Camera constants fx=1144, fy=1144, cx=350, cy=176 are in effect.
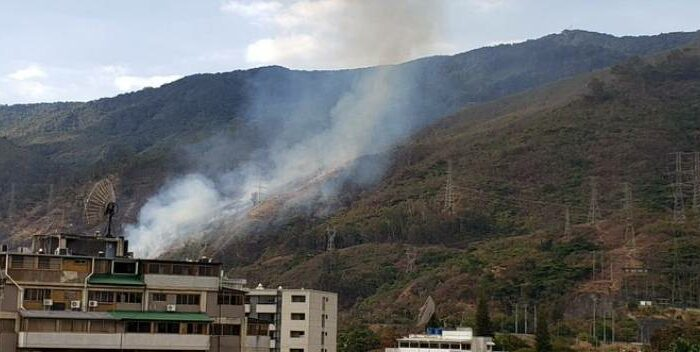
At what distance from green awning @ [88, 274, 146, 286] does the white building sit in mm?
67705

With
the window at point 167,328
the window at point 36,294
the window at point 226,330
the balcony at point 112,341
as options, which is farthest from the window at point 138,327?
the window at point 36,294

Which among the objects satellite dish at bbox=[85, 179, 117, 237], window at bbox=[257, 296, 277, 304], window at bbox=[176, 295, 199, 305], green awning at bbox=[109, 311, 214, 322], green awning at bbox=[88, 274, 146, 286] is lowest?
green awning at bbox=[109, 311, 214, 322]

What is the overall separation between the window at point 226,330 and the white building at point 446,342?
6436cm

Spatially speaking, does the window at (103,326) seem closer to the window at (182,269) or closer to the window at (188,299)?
the window at (188,299)

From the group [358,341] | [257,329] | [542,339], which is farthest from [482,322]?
[257,329]

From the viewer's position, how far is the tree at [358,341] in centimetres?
13000

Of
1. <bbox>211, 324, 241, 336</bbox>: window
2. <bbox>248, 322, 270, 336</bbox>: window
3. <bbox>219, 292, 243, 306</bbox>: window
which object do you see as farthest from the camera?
<bbox>248, 322, 270, 336</bbox>: window

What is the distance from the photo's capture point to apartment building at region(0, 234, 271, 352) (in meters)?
52.6

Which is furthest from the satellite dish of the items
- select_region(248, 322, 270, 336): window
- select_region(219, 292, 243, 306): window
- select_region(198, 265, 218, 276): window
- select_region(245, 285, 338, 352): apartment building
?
select_region(245, 285, 338, 352): apartment building

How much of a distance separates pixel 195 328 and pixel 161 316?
1.72m

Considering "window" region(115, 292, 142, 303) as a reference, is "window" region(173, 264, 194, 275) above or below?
above

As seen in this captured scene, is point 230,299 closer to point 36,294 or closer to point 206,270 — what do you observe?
point 206,270

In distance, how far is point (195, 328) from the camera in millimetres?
54625

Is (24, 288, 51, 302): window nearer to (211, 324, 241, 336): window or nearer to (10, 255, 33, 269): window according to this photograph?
(10, 255, 33, 269): window
